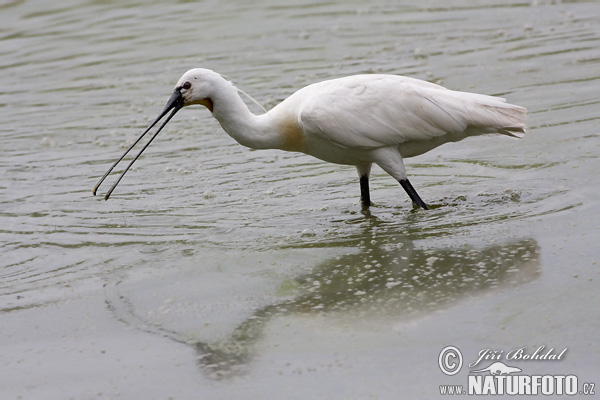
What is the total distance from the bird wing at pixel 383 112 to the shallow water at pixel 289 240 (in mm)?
504

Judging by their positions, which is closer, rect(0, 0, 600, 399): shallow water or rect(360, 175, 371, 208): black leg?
rect(0, 0, 600, 399): shallow water

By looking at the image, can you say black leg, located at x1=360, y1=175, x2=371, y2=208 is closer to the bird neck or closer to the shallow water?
the shallow water

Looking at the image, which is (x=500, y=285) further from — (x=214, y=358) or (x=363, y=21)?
(x=363, y=21)

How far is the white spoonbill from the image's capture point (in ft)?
21.7

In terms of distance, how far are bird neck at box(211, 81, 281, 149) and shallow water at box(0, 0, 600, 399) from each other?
1.66 ft

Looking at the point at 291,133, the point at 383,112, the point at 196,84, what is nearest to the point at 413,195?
the point at 383,112

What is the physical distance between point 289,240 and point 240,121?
916 millimetres

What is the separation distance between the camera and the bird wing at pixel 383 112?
6.57m

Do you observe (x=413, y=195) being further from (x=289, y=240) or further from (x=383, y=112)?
(x=289, y=240)

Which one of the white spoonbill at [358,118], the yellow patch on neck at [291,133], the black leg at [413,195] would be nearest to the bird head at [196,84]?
the white spoonbill at [358,118]

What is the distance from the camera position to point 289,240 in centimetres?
630

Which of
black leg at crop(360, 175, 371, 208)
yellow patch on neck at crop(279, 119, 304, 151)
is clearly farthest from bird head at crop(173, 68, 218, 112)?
black leg at crop(360, 175, 371, 208)

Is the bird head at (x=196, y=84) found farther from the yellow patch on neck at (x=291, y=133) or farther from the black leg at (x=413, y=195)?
the black leg at (x=413, y=195)

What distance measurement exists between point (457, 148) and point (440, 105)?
→ 1.48 m
